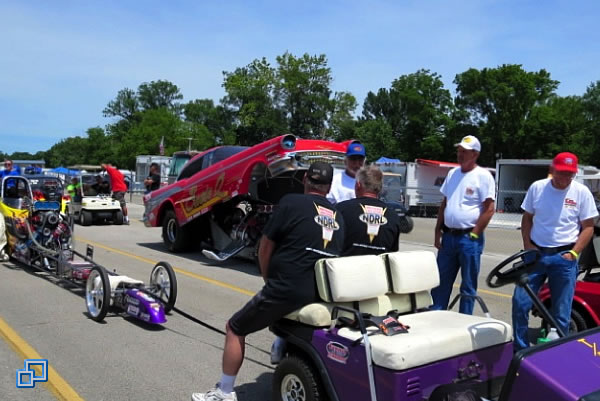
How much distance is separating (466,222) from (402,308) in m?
1.49

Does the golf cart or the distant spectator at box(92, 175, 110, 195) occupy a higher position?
the distant spectator at box(92, 175, 110, 195)

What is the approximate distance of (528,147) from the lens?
50.6 m

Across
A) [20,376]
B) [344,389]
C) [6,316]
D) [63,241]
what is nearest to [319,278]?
[344,389]

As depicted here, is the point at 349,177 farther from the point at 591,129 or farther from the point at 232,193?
the point at 591,129

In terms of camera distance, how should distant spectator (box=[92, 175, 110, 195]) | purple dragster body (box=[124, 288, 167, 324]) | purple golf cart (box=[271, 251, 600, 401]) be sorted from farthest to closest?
distant spectator (box=[92, 175, 110, 195]) < purple dragster body (box=[124, 288, 167, 324]) < purple golf cart (box=[271, 251, 600, 401])

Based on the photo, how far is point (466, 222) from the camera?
16.9ft

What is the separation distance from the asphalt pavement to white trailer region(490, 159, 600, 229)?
13976 millimetres

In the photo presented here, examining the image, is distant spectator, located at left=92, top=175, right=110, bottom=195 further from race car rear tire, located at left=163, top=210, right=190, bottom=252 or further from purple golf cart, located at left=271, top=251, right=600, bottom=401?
purple golf cart, located at left=271, top=251, right=600, bottom=401

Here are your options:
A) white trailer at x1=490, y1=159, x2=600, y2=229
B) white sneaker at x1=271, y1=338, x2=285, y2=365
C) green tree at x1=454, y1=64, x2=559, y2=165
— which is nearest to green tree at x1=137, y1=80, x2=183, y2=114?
green tree at x1=454, y1=64, x2=559, y2=165

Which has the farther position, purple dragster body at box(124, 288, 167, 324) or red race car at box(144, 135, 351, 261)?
red race car at box(144, 135, 351, 261)

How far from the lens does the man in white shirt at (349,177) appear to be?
21.5 feet

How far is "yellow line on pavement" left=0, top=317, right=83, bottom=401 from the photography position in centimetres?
427

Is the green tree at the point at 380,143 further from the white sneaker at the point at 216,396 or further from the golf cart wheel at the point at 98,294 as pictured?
the white sneaker at the point at 216,396

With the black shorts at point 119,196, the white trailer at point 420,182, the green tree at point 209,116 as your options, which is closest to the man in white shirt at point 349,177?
the black shorts at point 119,196
